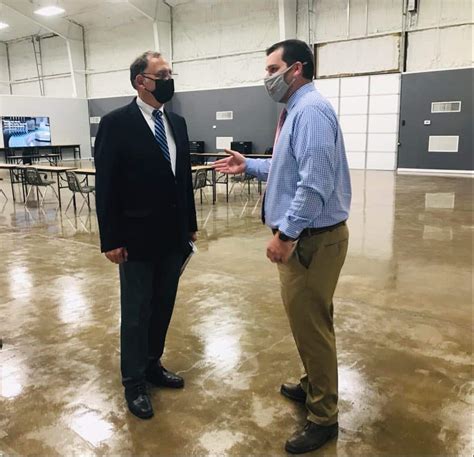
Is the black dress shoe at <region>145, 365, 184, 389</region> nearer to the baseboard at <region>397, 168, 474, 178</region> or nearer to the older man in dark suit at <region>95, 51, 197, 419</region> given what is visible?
the older man in dark suit at <region>95, 51, 197, 419</region>

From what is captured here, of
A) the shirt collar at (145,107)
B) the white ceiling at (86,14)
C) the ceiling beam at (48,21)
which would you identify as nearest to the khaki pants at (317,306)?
the shirt collar at (145,107)

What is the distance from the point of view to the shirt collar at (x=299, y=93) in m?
1.89

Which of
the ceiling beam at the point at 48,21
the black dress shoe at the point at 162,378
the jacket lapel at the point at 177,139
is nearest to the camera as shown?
the jacket lapel at the point at 177,139

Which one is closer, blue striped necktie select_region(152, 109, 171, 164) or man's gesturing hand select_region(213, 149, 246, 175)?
blue striped necktie select_region(152, 109, 171, 164)

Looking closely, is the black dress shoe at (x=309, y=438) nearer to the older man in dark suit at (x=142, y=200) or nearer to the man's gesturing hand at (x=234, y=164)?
the older man in dark suit at (x=142, y=200)

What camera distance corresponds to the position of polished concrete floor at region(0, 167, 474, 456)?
205 centimetres

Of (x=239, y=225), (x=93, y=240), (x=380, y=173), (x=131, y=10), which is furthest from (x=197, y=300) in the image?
(x=131, y=10)

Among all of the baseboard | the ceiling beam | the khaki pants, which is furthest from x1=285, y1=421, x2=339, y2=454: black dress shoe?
the ceiling beam

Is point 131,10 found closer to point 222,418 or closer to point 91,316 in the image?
point 91,316

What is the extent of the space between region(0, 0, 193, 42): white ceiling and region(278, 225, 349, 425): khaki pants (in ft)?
53.5

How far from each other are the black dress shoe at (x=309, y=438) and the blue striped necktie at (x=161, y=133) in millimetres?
1342

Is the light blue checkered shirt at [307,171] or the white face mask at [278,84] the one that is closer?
the light blue checkered shirt at [307,171]

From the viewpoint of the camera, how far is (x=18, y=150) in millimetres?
18891

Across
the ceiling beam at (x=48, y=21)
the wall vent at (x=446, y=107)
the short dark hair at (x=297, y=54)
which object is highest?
the ceiling beam at (x=48, y=21)
